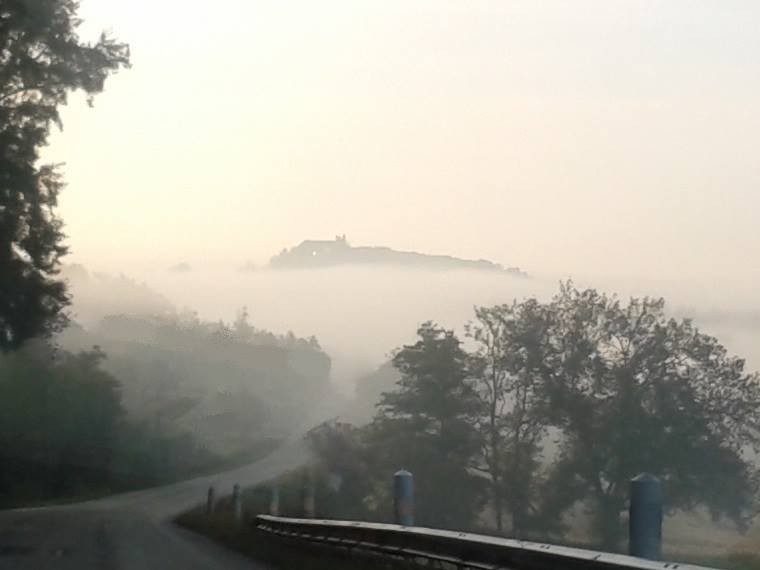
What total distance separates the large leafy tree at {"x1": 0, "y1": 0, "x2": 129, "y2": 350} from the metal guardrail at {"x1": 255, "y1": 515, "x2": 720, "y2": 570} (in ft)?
63.9

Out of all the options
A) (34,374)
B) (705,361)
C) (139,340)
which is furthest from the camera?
(139,340)

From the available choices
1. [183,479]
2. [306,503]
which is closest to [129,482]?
[183,479]

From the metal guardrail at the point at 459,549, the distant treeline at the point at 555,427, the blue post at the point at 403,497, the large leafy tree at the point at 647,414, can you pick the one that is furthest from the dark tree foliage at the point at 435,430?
the blue post at the point at 403,497

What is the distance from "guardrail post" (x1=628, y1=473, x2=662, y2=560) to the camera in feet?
32.3

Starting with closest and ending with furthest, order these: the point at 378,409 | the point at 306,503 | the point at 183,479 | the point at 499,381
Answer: the point at 306,503, the point at 499,381, the point at 378,409, the point at 183,479

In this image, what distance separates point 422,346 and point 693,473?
13.3m

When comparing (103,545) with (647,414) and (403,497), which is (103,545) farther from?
(647,414)

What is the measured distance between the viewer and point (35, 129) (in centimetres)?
3672

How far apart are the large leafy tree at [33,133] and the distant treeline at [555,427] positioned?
917 cm

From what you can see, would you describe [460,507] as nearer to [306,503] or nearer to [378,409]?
[378,409]

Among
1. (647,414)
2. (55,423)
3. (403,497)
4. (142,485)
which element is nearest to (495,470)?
(647,414)

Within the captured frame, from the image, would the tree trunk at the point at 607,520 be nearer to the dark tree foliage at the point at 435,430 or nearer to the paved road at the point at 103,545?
the dark tree foliage at the point at 435,430

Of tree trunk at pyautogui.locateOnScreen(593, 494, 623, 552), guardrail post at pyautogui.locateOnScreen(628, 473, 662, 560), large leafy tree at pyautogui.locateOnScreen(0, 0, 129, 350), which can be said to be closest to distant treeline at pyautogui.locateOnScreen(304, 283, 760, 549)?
tree trunk at pyautogui.locateOnScreen(593, 494, 623, 552)

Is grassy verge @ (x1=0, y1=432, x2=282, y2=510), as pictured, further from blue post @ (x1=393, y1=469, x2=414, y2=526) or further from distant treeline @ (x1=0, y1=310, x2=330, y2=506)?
blue post @ (x1=393, y1=469, x2=414, y2=526)
